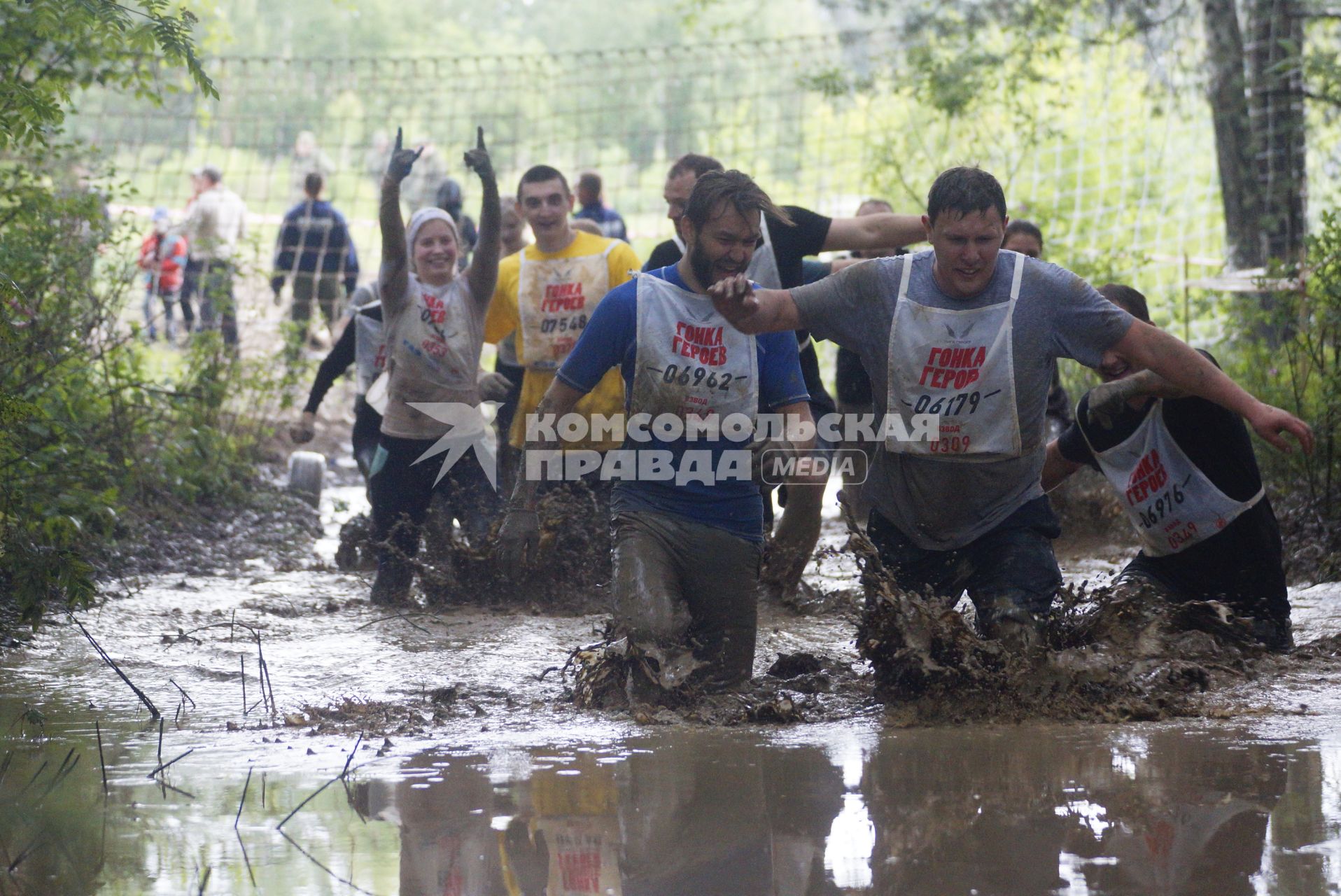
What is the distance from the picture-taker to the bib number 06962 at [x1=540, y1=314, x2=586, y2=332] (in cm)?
711

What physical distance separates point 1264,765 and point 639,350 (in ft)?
7.41

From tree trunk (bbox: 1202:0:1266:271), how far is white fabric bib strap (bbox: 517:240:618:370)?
21.4ft

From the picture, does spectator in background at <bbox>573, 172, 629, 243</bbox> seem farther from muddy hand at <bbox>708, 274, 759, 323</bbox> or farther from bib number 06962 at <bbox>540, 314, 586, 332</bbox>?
muddy hand at <bbox>708, 274, 759, 323</bbox>

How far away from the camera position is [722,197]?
4.93 meters

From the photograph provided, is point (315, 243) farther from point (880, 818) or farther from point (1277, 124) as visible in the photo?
point (880, 818)

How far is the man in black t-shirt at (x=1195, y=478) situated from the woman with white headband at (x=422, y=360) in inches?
114

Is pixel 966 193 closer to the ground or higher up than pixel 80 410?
higher up

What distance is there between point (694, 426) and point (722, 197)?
745mm

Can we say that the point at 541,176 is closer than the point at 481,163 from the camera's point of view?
No

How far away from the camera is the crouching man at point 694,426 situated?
195 inches

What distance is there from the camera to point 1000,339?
4.56 meters

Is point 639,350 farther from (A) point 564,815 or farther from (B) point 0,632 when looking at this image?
(B) point 0,632

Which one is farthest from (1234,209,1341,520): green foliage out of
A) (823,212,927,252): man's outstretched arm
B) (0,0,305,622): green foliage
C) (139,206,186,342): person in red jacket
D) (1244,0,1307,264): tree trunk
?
(139,206,186,342): person in red jacket

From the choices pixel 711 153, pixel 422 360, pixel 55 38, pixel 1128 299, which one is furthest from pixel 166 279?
pixel 1128 299
